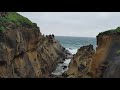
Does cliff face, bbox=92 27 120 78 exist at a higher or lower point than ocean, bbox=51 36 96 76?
higher

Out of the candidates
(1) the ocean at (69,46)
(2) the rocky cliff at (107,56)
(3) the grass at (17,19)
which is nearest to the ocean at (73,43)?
(1) the ocean at (69,46)

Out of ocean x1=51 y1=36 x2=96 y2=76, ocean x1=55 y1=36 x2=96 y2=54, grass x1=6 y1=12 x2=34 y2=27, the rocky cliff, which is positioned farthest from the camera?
ocean x1=55 y1=36 x2=96 y2=54

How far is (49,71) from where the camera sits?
3772cm

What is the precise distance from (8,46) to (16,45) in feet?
5.08

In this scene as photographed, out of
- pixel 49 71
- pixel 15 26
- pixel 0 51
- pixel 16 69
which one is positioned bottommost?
pixel 49 71

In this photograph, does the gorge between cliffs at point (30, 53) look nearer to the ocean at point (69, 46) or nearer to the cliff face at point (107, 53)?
the cliff face at point (107, 53)

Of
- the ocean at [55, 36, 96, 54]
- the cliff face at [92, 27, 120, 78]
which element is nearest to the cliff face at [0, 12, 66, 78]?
the cliff face at [92, 27, 120, 78]

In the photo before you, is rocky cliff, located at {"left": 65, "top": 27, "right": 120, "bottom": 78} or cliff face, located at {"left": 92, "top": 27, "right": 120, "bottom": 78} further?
cliff face, located at {"left": 92, "top": 27, "right": 120, "bottom": 78}

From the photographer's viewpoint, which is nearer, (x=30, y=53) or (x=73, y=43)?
(x=30, y=53)

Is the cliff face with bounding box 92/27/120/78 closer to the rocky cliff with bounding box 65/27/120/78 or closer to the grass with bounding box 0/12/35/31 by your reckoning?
the rocky cliff with bounding box 65/27/120/78

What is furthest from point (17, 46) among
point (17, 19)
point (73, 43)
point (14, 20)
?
point (73, 43)

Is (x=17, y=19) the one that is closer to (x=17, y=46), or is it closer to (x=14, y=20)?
(x=14, y=20)
